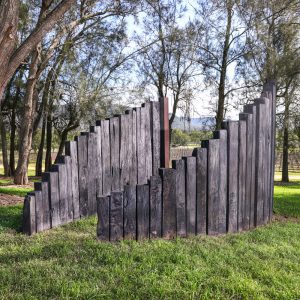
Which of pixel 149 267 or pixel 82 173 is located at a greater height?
pixel 82 173

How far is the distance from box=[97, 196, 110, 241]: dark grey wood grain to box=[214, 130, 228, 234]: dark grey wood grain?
161cm

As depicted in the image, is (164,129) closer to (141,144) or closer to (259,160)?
(141,144)

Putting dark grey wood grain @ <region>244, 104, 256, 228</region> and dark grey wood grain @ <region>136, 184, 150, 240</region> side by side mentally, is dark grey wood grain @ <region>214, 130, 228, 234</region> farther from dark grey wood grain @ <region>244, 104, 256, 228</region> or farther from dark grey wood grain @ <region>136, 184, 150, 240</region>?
dark grey wood grain @ <region>136, 184, 150, 240</region>

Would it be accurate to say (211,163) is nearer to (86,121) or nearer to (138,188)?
(138,188)

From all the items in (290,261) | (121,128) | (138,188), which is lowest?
(290,261)

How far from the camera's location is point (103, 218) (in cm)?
454

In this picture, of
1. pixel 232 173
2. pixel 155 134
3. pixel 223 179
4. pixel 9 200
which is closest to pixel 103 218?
pixel 223 179

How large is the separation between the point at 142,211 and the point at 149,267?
3.76 ft

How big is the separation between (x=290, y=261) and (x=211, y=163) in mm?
1603

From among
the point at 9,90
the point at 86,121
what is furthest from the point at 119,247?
the point at 9,90

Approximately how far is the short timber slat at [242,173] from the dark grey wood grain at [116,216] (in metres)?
1.85

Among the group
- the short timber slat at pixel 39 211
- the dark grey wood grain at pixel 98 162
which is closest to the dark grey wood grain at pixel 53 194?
the short timber slat at pixel 39 211

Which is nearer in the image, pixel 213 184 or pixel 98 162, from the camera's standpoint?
pixel 213 184

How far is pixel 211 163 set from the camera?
5.15 metres
